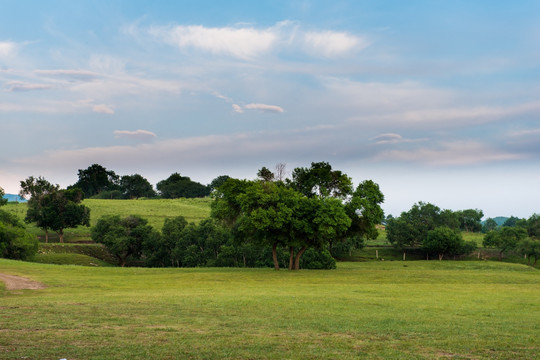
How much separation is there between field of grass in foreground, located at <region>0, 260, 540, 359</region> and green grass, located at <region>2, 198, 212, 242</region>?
3181 inches

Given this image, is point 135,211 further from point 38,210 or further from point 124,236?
point 124,236

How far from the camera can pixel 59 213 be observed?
10469 cm

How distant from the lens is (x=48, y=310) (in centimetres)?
2288

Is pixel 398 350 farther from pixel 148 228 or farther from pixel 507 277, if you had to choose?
pixel 148 228

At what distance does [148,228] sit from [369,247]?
59.8m

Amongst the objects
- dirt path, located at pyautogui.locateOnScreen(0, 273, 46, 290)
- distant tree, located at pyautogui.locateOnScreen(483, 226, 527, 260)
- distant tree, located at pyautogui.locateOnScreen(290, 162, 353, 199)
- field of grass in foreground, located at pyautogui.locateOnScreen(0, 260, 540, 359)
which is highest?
distant tree, located at pyautogui.locateOnScreen(290, 162, 353, 199)

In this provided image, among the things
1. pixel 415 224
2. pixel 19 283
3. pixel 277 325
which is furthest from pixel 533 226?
pixel 277 325

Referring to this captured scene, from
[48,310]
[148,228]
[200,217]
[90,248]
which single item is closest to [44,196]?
[90,248]

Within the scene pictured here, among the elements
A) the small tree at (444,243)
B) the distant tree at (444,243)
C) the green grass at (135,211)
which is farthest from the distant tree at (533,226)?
the green grass at (135,211)

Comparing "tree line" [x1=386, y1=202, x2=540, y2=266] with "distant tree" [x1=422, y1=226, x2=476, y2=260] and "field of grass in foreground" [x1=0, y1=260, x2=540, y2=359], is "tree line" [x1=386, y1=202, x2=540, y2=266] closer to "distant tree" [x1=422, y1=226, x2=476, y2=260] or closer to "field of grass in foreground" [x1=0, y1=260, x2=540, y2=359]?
"distant tree" [x1=422, y1=226, x2=476, y2=260]

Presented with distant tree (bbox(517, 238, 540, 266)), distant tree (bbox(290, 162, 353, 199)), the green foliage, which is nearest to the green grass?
the green foliage

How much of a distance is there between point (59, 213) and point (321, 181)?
222 feet

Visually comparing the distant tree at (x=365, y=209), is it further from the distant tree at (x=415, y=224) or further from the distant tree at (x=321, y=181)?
the distant tree at (x=415, y=224)

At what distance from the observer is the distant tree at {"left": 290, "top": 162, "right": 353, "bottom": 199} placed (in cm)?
6331
